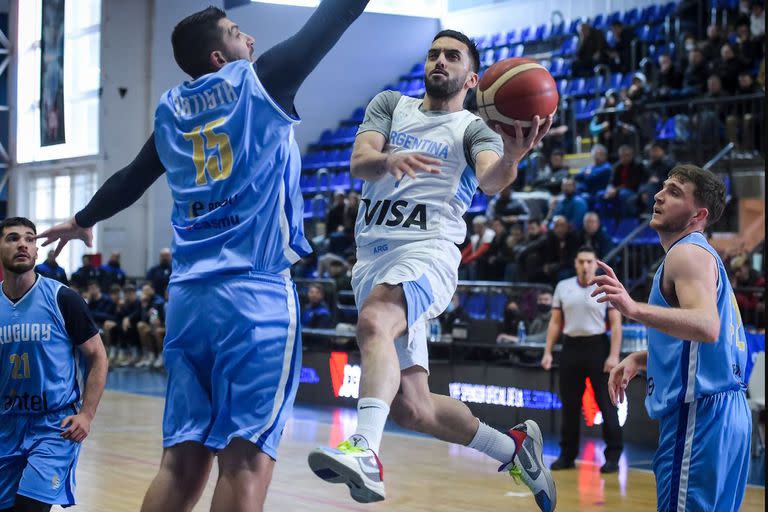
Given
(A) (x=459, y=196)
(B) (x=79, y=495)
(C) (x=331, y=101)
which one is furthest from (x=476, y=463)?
(C) (x=331, y=101)

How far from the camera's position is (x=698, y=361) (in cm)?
382

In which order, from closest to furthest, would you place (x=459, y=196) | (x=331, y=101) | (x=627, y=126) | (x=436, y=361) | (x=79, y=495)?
(x=459, y=196) → (x=79, y=495) → (x=436, y=361) → (x=627, y=126) → (x=331, y=101)

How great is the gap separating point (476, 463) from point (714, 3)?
10225 mm

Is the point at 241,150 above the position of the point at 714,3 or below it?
below

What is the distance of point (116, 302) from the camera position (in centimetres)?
1811

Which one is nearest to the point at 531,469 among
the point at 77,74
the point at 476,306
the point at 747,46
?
the point at 476,306

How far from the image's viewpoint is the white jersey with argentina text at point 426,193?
4602 millimetres

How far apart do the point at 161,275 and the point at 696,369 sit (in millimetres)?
15228

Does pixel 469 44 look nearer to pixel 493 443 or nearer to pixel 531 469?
pixel 493 443

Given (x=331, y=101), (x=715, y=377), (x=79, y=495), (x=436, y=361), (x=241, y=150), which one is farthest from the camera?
(x=331, y=101)

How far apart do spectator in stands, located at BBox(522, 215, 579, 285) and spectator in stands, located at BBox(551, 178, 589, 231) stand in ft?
1.09

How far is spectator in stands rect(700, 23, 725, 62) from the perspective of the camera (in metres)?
14.5

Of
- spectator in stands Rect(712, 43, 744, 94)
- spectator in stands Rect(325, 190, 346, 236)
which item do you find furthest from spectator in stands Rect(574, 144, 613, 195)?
spectator in stands Rect(325, 190, 346, 236)

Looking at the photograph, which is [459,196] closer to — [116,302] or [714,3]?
[714,3]
